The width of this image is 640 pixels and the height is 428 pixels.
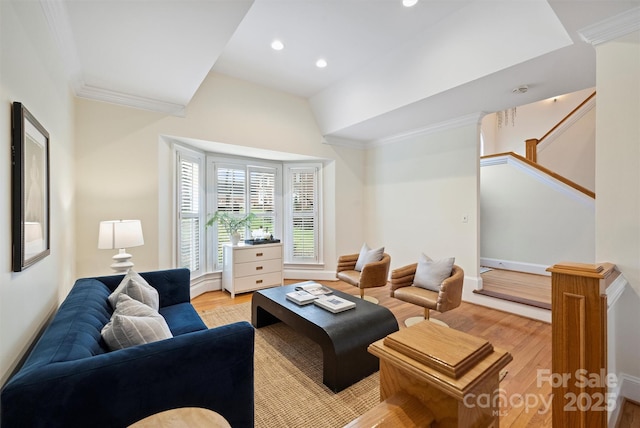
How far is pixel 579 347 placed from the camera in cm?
134

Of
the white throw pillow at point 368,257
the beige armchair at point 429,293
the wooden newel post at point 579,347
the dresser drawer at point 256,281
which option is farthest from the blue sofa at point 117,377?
the dresser drawer at point 256,281

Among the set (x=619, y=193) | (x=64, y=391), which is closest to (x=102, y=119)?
(x=64, y=391)

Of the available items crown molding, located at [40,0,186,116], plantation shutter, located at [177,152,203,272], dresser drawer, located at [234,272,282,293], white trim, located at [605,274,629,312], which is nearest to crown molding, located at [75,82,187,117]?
crown molding, located at [40,0,186,116]

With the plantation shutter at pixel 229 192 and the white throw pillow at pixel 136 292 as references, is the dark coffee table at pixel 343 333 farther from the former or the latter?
the plantation shutter at pixel 229 192

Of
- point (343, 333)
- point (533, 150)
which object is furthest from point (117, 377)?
point (533, 150)

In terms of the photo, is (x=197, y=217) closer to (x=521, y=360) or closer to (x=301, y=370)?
(x=301, y=370)

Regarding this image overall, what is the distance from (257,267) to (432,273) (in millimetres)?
2558

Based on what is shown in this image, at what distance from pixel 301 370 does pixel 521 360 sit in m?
1.90

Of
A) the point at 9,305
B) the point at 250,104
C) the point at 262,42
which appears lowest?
the point at 9,305

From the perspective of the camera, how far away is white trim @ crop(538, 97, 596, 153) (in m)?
5.02

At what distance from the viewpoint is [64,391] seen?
0.96m

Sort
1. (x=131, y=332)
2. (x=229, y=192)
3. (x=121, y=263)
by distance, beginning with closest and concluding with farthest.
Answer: (x=131, y=332), (x=121, y=263), (x=229, y=192)

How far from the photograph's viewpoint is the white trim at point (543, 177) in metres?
4.34

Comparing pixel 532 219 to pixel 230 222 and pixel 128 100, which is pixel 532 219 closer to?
pixel 230 222
